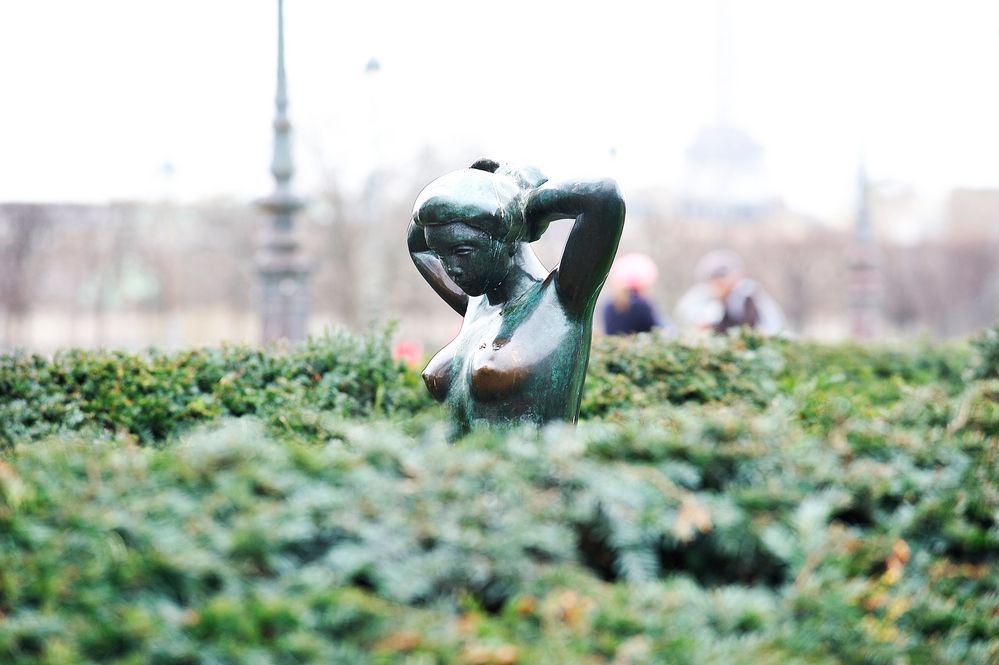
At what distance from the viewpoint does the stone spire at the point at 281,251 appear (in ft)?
41.6

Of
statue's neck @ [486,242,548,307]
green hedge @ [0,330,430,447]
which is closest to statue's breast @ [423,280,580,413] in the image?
statue's neck @ [486,242,548,307]

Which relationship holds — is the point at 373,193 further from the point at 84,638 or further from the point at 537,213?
the point at 84,638

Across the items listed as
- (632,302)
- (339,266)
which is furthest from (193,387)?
(339,266)

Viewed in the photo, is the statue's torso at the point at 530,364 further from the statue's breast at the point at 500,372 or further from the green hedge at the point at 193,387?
the green hedge at the point at 193,387

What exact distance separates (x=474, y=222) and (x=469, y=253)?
0.41ft

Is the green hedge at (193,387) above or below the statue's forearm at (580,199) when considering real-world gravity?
below

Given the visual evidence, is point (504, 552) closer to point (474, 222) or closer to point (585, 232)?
point (585, 232)

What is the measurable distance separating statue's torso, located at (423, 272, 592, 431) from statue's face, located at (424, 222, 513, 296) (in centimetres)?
16

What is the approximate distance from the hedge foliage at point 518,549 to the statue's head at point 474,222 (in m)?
1.08

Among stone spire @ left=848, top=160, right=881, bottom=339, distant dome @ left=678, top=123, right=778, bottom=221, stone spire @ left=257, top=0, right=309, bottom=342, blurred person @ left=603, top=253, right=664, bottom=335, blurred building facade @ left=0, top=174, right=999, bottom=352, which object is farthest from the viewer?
distant dome @ left=678, top=123, right=778, bottom=221

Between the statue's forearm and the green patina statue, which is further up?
the statue's forearm

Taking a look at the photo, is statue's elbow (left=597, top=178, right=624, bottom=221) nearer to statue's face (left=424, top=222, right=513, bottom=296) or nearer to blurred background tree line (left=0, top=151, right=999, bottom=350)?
statue's face (left=424, top=222, right=513, bottom=296)

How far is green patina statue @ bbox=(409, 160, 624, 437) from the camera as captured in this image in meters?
3.71

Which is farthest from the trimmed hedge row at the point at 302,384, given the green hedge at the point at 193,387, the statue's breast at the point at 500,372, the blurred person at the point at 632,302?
the blurred person at the point at 632,302
